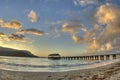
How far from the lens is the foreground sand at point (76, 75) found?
10688 mm

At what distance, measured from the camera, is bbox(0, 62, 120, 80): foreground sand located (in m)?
10.7

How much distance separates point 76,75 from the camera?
11.5 metres

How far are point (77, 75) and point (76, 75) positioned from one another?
0.14 feet

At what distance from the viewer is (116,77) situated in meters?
10.4

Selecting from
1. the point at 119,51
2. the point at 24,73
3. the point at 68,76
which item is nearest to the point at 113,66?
the point at 68,76

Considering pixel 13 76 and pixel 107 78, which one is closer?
pixel 107 78

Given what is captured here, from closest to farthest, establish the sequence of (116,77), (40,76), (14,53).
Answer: (116,77), (40,76), (14,53)

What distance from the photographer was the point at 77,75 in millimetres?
11477

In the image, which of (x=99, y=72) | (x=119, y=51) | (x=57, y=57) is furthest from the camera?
(x=57, y=57)

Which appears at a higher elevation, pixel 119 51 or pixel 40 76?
pixel 119 51

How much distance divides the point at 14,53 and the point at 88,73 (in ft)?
288

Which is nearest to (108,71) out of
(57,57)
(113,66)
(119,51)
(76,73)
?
(113,66)

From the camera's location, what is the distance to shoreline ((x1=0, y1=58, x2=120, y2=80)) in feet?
35.1

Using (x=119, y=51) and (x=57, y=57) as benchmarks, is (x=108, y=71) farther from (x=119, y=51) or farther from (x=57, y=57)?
(x=57, y=57)
